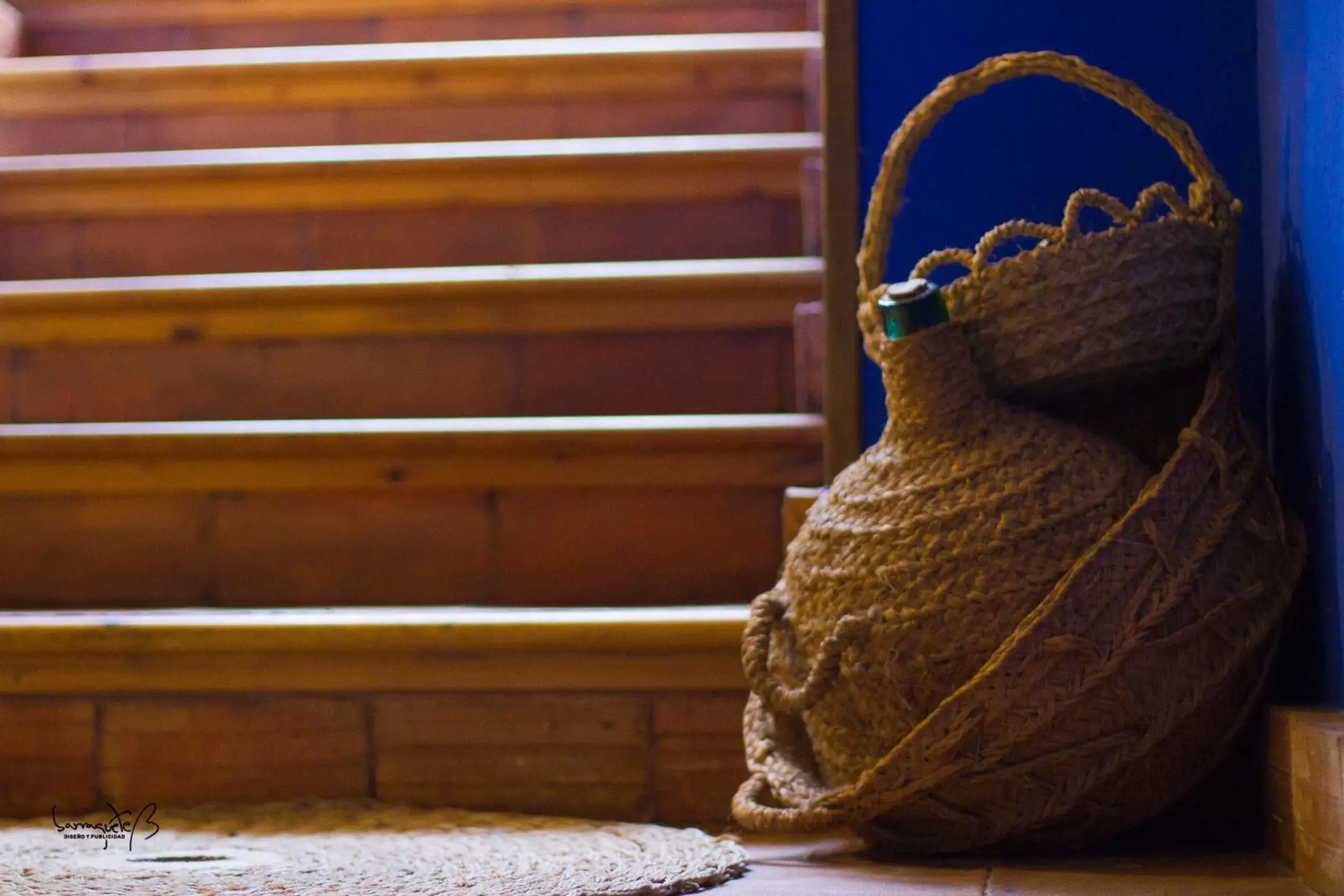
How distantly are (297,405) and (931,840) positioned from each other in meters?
0.98

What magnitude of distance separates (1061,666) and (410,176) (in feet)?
3.95

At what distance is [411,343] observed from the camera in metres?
1.62

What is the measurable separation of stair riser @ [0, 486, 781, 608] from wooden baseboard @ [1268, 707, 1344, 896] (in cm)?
60

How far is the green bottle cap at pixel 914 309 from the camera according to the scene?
97 cm

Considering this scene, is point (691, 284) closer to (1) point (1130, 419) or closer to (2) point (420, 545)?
(2) point (420, 545)

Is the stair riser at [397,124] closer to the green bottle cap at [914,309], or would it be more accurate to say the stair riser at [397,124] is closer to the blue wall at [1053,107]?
the blue wall at [1053,107]

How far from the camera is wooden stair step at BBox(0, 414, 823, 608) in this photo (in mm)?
1437

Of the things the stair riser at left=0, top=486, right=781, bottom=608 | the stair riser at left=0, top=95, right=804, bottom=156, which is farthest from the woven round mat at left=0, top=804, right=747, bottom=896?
the stair riser at left=0, top=95, right=804, bottom=156

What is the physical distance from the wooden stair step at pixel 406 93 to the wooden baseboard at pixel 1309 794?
48.7 inches

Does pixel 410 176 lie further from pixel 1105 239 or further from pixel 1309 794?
pixel 1309 794

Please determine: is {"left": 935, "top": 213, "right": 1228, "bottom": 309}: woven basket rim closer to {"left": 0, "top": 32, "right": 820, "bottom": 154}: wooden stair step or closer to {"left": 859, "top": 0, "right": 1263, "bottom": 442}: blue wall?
{"left": 859, "top": 0, "right": 1263, "bottom": 442}: blue wall

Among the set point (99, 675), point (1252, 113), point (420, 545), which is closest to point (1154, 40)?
point (1252, 113)

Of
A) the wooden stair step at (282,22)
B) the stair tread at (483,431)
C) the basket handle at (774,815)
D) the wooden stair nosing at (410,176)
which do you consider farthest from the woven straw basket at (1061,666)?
the wooden stair step at (282,22)

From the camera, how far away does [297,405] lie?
1621 mm
